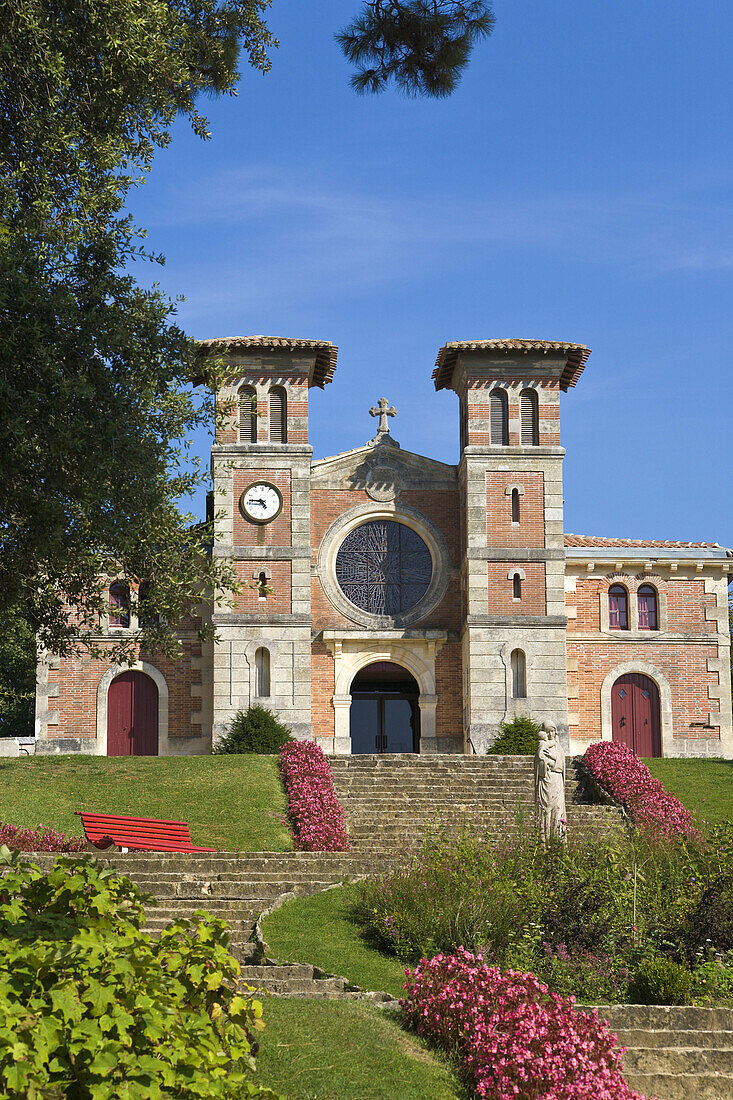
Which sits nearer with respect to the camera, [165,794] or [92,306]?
[92,306]

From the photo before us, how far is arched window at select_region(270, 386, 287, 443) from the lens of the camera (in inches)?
1212

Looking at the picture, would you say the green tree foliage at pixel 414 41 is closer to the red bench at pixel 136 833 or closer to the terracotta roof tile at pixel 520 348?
the red bench at pixel 136 833

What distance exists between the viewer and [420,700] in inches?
1208

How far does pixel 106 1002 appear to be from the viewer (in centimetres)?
537

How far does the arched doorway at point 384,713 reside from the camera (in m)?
32.2

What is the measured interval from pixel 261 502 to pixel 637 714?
10.9m

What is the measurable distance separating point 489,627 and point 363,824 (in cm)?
906

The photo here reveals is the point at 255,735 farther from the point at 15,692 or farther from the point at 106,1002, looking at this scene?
the point at 106,1002

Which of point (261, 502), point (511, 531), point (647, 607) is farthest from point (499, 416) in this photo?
point (261, 502)

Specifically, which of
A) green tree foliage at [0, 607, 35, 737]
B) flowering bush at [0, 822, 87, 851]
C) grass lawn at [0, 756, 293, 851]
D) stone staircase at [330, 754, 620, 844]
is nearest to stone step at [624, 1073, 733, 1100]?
stone staircase at [330, 754, 620, 844]

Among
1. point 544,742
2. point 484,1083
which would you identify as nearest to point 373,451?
point 544,742

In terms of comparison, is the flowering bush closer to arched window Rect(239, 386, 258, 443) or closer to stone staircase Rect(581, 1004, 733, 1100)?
stone staircase Rect(581, 1004, 733, 1100)

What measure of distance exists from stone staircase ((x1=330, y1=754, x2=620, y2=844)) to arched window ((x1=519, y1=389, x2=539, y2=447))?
28.5ft

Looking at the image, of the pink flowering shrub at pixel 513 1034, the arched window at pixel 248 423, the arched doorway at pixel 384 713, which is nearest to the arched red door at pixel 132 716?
the arched doorway at pixel 384 713
